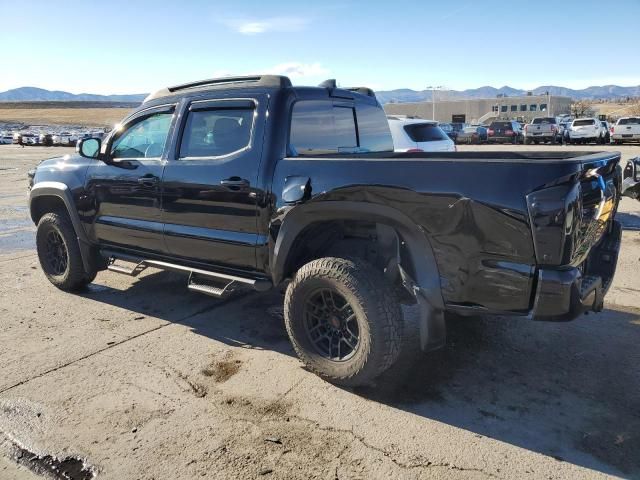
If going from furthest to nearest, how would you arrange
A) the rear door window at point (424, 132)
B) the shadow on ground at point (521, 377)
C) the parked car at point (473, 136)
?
the parked car at point (473, 136) → the rear door window at point (424, 132) → the shadow on ground at point (521, 377)

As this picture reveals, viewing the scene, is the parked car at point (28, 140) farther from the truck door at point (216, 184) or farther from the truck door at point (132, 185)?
the truck door at point (216, 184)

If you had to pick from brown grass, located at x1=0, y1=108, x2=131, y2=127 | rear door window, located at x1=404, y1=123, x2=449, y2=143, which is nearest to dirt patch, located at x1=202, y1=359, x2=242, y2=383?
rear door window, located at x1=404, y1=123, x2=449, y2=143

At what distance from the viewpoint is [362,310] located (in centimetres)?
320

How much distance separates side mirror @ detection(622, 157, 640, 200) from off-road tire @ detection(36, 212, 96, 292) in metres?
6.47

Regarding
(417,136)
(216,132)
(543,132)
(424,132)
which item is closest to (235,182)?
(216,132)

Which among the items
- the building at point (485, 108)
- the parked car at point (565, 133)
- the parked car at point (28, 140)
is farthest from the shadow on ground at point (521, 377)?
the building at point (485, 108)

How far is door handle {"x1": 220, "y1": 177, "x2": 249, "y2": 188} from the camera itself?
3.74 meters

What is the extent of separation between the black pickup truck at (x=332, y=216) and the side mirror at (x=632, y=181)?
359cm

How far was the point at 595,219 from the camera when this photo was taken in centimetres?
294

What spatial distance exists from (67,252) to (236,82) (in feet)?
8.52

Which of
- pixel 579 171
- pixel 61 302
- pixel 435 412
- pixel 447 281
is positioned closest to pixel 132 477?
pixel 435 412

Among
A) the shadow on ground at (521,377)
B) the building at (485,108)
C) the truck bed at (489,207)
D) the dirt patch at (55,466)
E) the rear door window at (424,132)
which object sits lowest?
the shadow on ground at (521,377)

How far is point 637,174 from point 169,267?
5.95 meters

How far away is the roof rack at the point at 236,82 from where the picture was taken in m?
3.84
